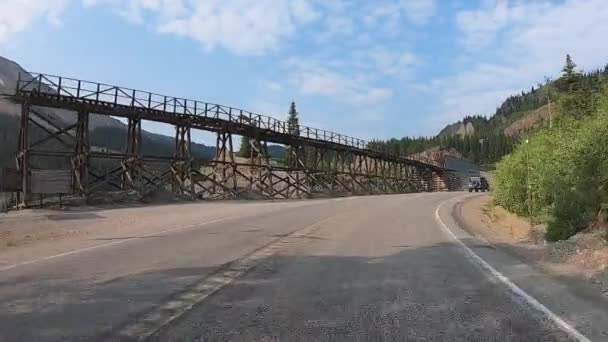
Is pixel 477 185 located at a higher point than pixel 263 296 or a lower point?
higher

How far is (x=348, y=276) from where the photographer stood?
32.6 ft

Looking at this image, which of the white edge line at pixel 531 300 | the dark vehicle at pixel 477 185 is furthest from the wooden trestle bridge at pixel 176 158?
the white edge line at pixel 531 300

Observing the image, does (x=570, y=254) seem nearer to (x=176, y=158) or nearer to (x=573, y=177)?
(x=573, y=177)

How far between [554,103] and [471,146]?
530ft

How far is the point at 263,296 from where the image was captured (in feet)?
26.7

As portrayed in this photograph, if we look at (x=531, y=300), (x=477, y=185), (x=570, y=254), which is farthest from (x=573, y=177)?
(x=477, y=185)

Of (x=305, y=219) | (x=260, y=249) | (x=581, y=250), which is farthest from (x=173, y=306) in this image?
(x=305, y=219)

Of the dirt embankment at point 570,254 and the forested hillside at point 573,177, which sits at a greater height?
the forested hillside at point 573,177

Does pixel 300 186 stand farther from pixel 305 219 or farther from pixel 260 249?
pixel 260 249

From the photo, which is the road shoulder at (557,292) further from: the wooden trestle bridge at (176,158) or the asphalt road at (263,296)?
the wooden trestle bridge at (176,158)

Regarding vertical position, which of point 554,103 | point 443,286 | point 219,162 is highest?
point 554,103

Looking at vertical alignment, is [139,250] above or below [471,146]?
below

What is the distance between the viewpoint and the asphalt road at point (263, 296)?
6.21 metres

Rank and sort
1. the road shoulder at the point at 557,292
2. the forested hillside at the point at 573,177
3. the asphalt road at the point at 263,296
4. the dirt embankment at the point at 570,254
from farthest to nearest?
the forested hillside at the point at 573,177 → the dirt embankment at the point at 570,254 → the road shoulder at the point at 557,292 → the asphalt road at the point at 263,296
